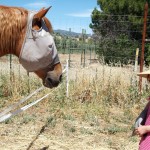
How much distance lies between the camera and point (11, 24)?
8.43ft

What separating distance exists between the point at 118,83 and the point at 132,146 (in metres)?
2.63

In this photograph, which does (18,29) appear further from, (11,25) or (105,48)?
(105,48)

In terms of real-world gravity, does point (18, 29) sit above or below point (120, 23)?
below

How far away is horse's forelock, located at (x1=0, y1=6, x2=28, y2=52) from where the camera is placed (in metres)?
2.55

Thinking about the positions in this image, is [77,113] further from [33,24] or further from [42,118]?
[33,24]

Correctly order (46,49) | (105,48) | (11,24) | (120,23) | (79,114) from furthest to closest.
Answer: (120,23) → (105,48) → (79,114) → (46,49) → (11,24)

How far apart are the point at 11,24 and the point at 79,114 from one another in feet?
12.3

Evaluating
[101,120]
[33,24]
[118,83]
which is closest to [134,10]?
[118,83]

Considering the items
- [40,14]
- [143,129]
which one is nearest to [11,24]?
[40,14]

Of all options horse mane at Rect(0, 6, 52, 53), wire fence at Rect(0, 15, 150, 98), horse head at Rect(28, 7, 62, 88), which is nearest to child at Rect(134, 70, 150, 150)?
horse head at Rect(28, 7, 62, 88)

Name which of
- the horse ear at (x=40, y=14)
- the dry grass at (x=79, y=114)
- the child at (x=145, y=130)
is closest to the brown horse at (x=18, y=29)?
the horse ear at (x=40, y=14)

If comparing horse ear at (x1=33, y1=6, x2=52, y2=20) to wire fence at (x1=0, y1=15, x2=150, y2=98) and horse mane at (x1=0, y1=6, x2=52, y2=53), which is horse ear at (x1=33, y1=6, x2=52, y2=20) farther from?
wire fence at (x1=0, y1=15, x2=150, y2=98)

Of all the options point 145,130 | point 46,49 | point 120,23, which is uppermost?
point 120,23

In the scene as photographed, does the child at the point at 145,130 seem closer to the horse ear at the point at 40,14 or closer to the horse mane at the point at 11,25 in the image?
the horse ear at the point at 40,14
